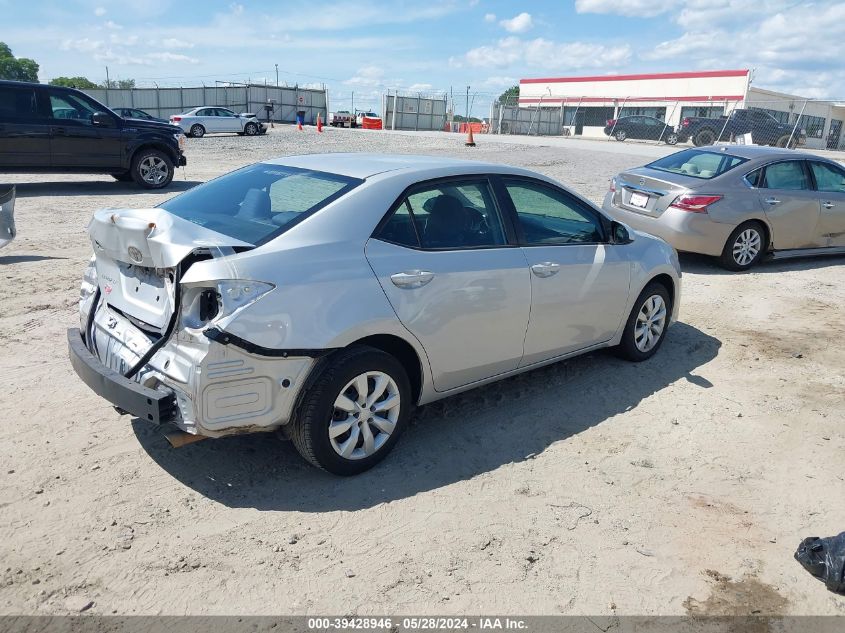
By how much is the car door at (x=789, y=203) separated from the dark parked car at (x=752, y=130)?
20310 mm

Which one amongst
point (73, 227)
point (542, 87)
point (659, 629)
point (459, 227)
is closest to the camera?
point (659, 629)

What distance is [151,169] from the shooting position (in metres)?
14.0

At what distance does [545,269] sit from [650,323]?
5.26 feet

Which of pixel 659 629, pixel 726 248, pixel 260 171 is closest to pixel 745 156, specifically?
pixel 726 248

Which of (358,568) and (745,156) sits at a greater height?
(745,156)

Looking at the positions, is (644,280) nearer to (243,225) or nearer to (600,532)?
(600,532)

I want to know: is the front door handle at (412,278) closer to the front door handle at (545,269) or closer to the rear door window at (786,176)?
the front door handle at (545,269)

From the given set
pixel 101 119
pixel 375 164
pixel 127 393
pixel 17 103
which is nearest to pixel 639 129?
pixel 101 119

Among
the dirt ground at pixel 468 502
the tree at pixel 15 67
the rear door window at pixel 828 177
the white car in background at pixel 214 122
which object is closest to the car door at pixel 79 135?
the dirt ground at pixel 468 502

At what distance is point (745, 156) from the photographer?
9.00 meters

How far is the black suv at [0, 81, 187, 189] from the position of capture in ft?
41.8

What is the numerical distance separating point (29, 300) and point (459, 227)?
4.43 m

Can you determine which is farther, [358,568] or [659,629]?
[358,568]

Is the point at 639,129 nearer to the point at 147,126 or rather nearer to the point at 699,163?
the point at 147,126
